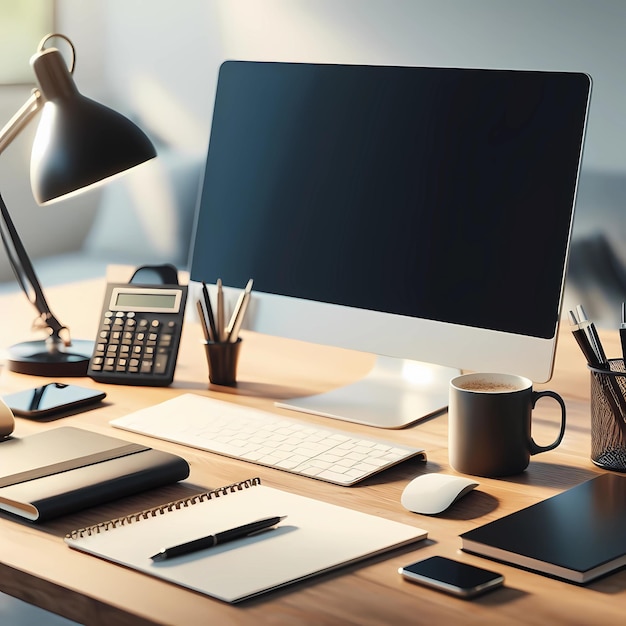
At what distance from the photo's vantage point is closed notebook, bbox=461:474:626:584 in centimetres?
79

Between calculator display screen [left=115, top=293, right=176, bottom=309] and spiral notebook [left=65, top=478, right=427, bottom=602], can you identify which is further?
calculator display screen [left=115, top=293, right=176, bottom=309]

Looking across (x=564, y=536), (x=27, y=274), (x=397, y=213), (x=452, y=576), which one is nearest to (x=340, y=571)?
(x=452, y=576)

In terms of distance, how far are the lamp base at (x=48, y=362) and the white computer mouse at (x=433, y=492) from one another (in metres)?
0.66

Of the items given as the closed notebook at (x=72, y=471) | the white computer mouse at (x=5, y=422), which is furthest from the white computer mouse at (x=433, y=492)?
the white computer mouse at (x=5, y=422)

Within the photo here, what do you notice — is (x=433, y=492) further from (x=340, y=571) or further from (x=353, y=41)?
(x=353, y=41)

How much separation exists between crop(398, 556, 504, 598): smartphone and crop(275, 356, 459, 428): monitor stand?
16.5 inches

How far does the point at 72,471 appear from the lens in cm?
98

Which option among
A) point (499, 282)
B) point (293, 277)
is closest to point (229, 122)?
point (293, 277)

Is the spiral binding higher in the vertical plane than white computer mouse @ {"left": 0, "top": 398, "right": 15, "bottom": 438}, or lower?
lower

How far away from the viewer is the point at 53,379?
4.77 ft

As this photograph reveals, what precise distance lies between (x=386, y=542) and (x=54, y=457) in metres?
0.37

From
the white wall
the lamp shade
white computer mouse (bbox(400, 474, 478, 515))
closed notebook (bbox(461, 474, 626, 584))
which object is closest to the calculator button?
the lamp shade

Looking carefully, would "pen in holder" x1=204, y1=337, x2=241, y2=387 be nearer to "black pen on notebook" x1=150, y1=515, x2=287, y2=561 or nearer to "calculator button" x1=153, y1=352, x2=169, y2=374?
"calculator button" x1=153, y1=352, x2=169, y2=374

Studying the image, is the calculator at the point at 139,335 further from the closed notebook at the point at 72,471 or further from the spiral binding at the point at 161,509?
the spiral binding at the point at 161,509
